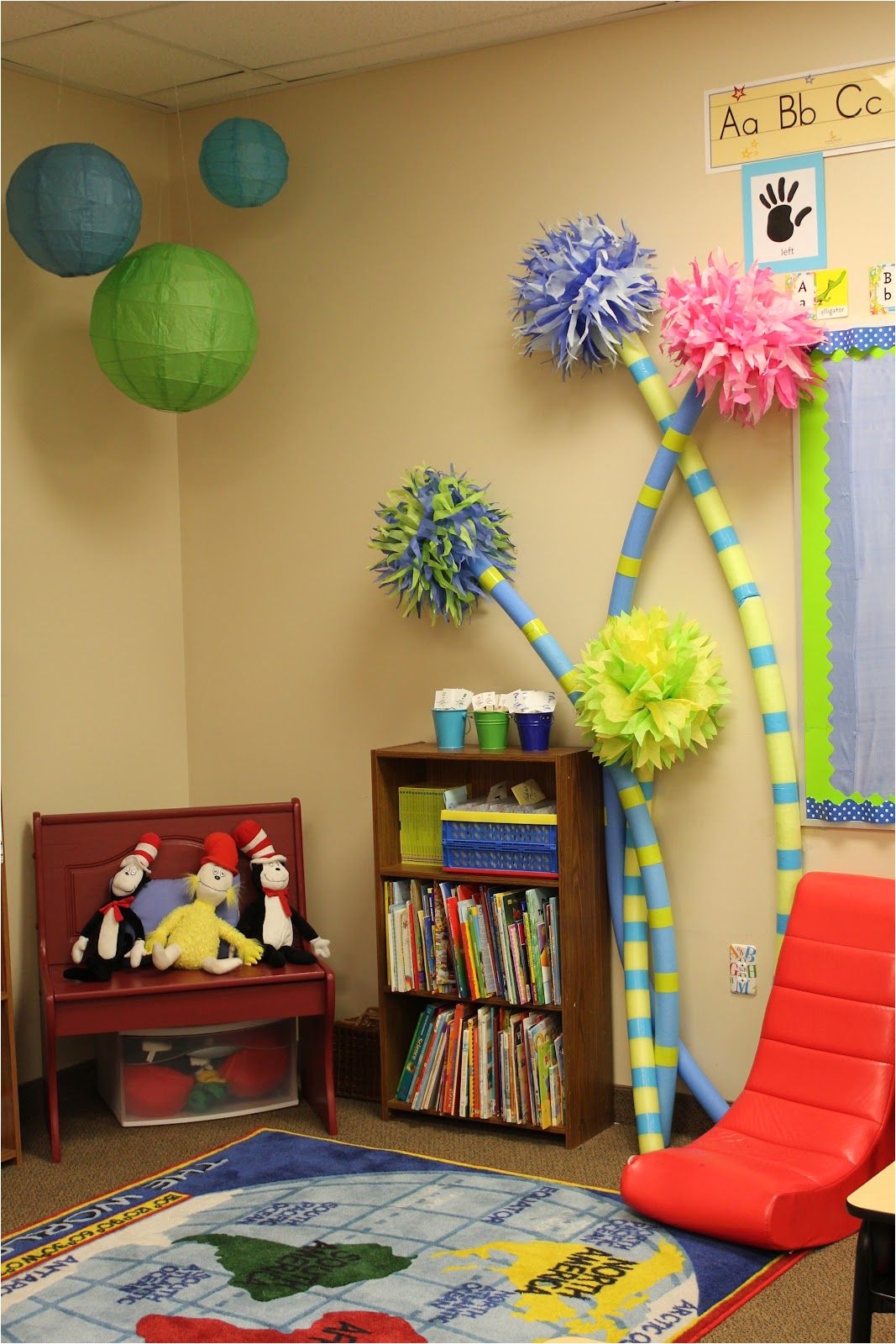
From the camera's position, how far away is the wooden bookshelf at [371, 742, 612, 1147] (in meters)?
3.55

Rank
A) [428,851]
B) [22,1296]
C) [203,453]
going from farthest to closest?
[203,453] < [428,851] < [22,1296]

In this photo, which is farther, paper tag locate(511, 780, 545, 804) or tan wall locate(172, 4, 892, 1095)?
paper tag locate(511, 780, 545, 804)

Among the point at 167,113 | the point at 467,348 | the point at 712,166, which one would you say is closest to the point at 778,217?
the point at 712,166

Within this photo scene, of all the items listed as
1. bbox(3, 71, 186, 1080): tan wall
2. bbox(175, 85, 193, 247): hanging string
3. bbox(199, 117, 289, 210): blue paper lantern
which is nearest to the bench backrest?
bbox(3, 71, 186, 1080): tan wall

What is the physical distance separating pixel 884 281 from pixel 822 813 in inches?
50.3

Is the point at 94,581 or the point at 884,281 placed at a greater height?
the point at 884,281

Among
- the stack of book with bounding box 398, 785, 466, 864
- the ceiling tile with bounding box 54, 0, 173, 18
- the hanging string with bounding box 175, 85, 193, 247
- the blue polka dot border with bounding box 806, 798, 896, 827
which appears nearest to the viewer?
Answer: the blue polka dot border with bounding box 806, 798, 896, 827

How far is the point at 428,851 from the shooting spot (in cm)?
385

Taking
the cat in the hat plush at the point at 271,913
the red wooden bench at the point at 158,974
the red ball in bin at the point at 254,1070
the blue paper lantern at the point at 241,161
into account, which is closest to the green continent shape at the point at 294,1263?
the red wooden bench at the point at 158,974

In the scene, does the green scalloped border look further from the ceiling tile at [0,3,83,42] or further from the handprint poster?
the ceiling tile at [0,3,83,42]

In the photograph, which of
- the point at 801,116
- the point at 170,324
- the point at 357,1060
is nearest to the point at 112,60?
the point at 170,324

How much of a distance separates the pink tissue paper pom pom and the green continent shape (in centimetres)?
205

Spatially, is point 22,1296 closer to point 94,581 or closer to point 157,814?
point 157,814

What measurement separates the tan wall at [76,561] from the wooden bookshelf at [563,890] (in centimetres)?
98
